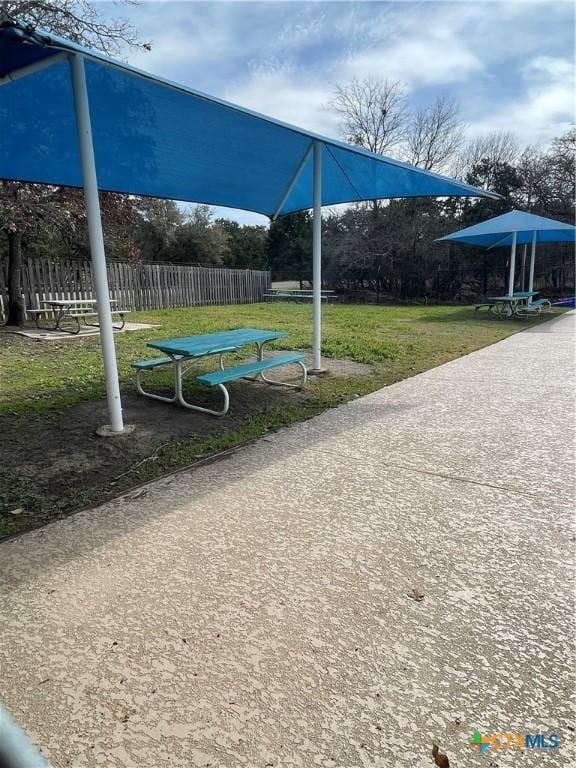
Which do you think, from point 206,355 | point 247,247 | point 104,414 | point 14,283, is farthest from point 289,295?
point 104,414

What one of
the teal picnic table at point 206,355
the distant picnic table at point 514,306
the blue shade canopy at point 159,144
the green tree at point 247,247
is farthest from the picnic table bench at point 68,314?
the green tree at point 247,247

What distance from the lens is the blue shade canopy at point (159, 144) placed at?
3471 millimetres

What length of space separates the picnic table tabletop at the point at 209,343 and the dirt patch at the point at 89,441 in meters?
0.64

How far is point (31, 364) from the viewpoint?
7246 millimetres

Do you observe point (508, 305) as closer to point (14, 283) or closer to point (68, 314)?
point (68, 314)

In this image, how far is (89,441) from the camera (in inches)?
157

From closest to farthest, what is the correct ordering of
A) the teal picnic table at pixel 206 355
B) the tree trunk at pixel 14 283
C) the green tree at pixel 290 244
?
the teal picnic table at pixel 206 355
the tree trunk at pixel 14 283
the green tree at pixel 290 244

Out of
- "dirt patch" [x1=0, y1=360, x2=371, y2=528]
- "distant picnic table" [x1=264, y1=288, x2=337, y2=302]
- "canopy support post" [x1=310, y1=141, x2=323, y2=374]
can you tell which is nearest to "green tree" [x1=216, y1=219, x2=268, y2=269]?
"distant picnic table" [x1=264, y1=288, x2=337, y2=302]

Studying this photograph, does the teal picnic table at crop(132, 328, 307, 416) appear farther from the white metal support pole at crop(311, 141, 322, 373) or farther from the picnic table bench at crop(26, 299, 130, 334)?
the picnic table bench at crop(26, 299, 130, 334)

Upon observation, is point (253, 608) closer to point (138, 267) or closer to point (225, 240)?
point (138, 267)

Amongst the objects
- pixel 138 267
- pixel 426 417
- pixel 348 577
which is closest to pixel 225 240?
pixel 138 267

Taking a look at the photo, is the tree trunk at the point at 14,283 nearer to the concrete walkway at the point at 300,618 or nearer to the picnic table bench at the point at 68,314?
the picnic table bench at the point at 68,314

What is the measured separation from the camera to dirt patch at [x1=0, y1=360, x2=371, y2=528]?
3084mm

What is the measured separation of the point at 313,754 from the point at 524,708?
72 cm
